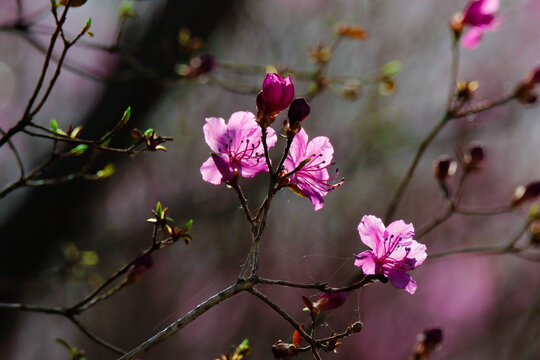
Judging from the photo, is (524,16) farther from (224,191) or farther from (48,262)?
(48,262)

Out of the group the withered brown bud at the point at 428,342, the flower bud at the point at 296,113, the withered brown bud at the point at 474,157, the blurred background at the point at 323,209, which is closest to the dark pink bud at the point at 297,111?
the flower bud at the point at 296,113

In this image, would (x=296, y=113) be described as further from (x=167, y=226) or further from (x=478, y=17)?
(x=478, y=17)

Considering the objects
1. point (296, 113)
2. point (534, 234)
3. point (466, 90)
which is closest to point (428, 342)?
point (534, 234)

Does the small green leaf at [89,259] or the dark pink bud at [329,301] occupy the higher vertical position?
the small green leaf at [89,259]

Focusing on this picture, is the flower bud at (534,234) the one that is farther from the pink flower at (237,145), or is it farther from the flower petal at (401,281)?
the pink flower at (237,145)

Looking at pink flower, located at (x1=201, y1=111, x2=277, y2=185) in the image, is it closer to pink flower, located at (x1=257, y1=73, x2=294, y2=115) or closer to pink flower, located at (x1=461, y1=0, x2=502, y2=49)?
pink flower, located at (x1=257, y1=73, x2=294, y2=115)

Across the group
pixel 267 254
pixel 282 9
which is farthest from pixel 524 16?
pixel 267 254

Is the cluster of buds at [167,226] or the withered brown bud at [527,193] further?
the withered brown bud at [527,193]

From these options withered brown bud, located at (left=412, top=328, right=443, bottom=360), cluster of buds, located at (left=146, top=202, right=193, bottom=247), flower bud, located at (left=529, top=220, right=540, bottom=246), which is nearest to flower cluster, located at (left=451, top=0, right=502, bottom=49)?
flower bud, located at (left=529, top=220, right=540, bottom=246)
